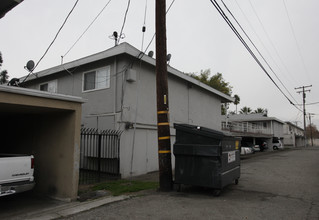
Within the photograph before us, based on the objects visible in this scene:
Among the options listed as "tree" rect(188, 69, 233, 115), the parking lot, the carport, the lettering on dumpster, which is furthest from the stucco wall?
"tree" rect(188, 69, 233, 115)

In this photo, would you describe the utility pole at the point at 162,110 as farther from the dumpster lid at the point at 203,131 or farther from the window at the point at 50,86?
the window at the point at 50,86

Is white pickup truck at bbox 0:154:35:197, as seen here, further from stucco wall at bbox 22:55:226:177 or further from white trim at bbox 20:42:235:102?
white trim at bbox 20:42:235:102

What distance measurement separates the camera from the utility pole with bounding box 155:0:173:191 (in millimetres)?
6746

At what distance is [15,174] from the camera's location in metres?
5.43

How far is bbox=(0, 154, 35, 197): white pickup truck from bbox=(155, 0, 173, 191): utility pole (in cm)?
332

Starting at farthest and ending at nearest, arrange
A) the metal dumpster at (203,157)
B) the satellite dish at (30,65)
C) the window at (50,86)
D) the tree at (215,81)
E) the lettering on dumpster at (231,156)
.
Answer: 1. the tree at (215,81)
2. the window at (50,86)
3. the satellite dish at (30,65)
4. the lettering on dumpster at (231,156)
5. the metal dumpster at (203,157)

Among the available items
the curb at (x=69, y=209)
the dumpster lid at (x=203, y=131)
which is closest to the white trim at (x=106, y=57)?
the dumpster lid at (x=203, y=131)

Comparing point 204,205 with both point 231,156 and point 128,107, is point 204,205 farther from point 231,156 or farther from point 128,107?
point 128,107

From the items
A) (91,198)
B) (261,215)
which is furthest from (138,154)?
(261,215)

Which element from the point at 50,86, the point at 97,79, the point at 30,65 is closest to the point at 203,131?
the point at 97,79

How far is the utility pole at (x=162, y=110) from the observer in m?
6.75

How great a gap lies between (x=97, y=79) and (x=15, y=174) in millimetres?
6480

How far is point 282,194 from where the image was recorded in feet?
21.2

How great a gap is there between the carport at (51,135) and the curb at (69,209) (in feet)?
2.68
